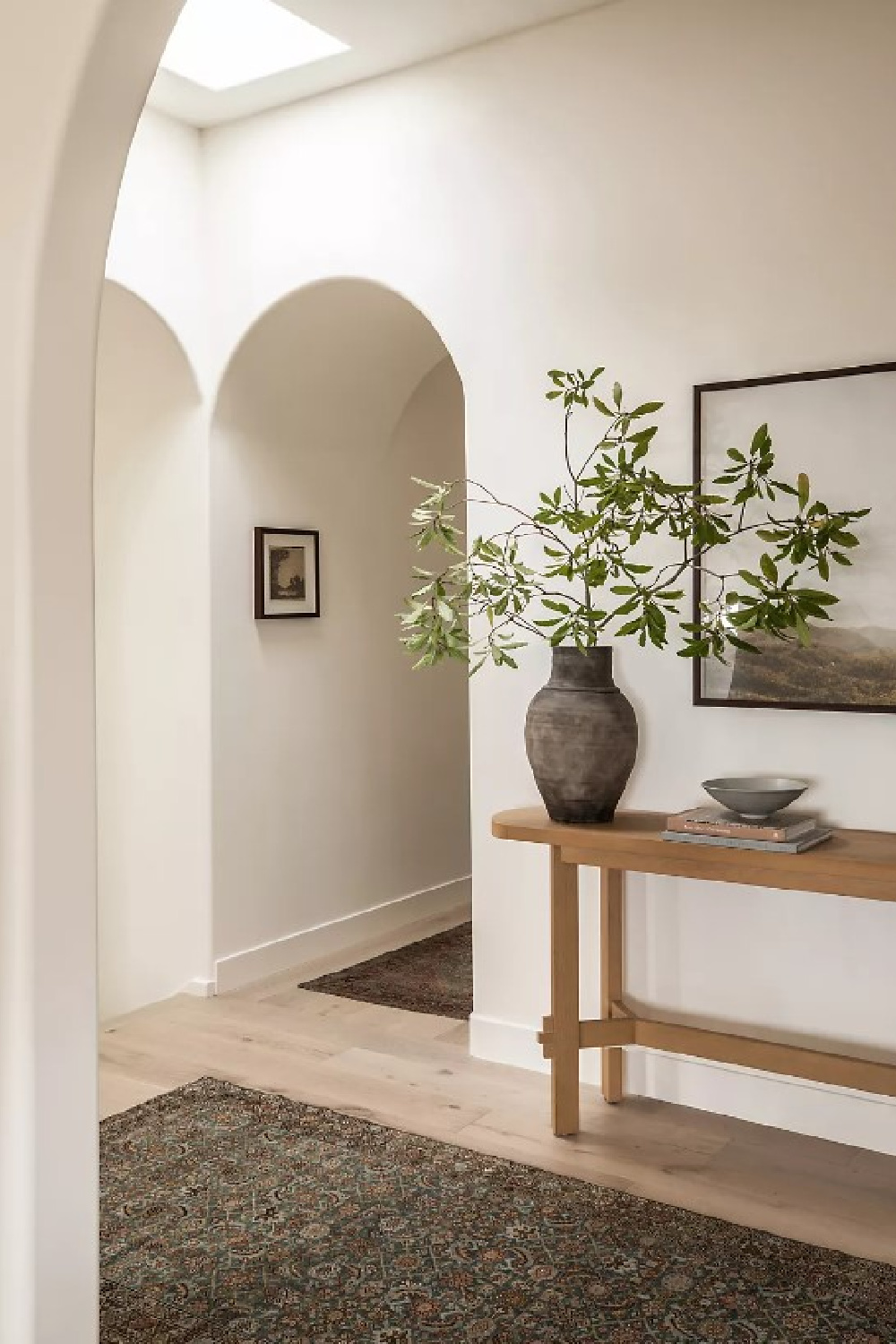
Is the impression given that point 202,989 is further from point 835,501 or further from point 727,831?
point 835,501

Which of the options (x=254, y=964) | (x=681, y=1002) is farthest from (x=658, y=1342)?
(x=254, y=964)

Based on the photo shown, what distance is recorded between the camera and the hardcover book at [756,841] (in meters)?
2.81

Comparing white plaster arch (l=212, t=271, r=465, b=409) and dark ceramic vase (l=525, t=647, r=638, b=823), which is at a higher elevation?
white plaster arch (l=212, t=271, r=465, b=409)

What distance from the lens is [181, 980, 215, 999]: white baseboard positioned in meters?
4.30

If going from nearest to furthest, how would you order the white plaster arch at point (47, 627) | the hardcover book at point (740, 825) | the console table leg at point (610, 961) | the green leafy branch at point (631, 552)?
the white plaster arch at point (47, 627) < the hardcover book at point (740, 825) < the green leafy branch at point (631, 552) < the console table leg at point (610, 961)

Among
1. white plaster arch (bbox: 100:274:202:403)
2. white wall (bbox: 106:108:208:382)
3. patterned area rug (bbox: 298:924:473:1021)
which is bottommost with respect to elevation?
patterned area rug (bbox: 298:924:473:1021)

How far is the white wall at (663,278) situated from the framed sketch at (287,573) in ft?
3.06

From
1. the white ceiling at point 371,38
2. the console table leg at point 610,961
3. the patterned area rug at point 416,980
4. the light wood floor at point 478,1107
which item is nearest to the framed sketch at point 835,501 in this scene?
the console table leg at point 610,961

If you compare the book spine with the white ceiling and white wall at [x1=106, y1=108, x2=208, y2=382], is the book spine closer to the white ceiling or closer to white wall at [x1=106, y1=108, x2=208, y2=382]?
the white ceiling

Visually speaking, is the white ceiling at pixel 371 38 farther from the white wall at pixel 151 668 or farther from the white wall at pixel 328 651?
the white wall at pixel 151 668

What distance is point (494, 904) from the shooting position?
3.70m

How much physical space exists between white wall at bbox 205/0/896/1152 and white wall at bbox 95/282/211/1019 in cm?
72

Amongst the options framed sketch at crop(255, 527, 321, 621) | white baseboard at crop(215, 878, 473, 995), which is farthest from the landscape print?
framed sketch at crop(255, 527, 321, 621)

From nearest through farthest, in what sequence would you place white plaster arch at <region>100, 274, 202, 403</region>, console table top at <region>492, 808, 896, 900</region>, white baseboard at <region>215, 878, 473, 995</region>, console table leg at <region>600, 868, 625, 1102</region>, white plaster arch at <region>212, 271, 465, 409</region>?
console table top at <region>492, 808, 896, 900</region> < console table leg at <region>600, 868, 625, 1102</region> < white plaster arch at <region>212, 271, 465, 409</region> < white plaster arch at <region>100, 274, 202, 403</region> < white baseboard at <region>215, 878, 473, 995</region>
